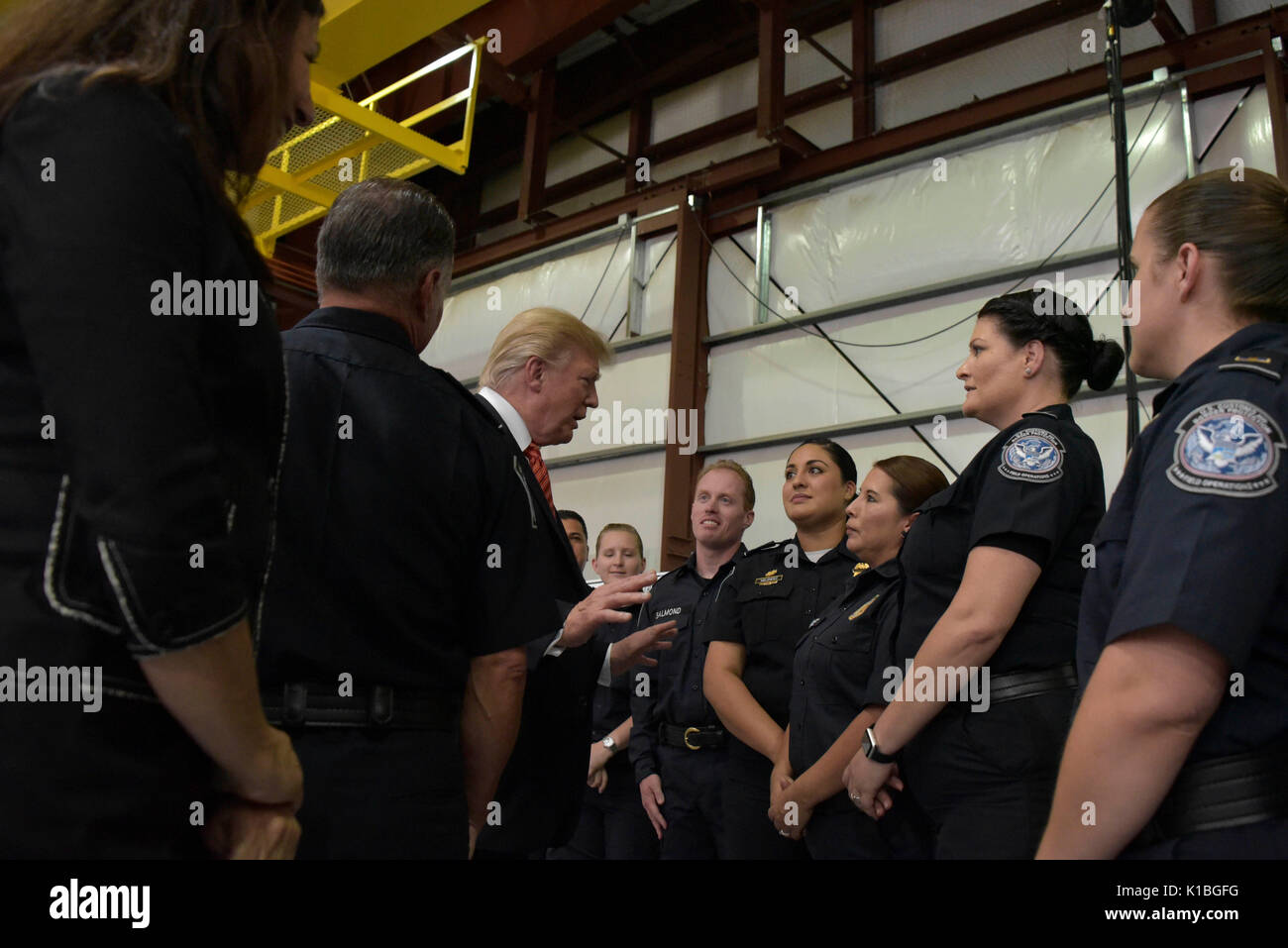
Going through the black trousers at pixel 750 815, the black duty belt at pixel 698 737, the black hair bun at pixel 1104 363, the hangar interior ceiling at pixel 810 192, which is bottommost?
the black trousers at pixel 750 815

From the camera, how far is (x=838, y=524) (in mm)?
3570

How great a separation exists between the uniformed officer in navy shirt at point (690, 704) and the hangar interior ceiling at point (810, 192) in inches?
94.4

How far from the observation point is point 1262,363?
3.99 feet

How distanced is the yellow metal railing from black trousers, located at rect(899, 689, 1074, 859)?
5887mm

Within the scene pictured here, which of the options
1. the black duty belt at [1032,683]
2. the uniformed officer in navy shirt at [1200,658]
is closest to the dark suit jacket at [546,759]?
the black duty belt at [1032,683]

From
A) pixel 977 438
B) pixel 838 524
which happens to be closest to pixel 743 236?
pixel 977 438

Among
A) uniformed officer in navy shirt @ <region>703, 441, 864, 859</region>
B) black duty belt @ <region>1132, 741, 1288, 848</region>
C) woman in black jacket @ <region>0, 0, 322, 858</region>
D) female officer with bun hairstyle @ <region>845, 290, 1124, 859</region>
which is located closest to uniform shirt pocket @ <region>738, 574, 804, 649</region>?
uniformed officer in navy shirt @ <region>703, 441, 864, 859</region>

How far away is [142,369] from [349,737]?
72cm

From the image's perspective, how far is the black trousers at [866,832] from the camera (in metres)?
2.50

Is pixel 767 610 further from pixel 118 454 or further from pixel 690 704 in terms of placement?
pixel 118 454

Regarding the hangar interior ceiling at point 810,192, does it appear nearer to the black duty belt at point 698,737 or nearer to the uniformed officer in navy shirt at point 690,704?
the uniformed officer in navy shirt at point 690,704

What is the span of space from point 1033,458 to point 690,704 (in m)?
1.80
